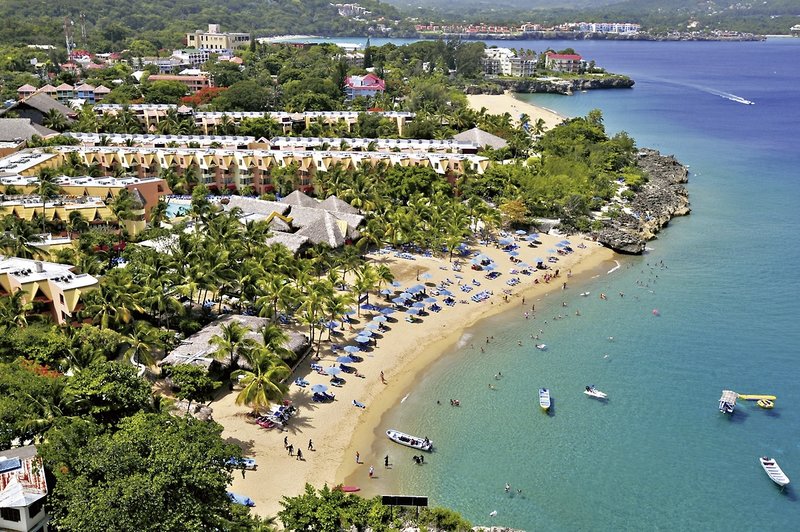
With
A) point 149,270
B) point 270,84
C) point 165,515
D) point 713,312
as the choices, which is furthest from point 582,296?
point 270,84

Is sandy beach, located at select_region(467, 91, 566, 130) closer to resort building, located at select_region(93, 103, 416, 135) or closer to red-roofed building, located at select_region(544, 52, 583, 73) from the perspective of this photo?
resort building, located at select_region(93, 103, 416, 135)

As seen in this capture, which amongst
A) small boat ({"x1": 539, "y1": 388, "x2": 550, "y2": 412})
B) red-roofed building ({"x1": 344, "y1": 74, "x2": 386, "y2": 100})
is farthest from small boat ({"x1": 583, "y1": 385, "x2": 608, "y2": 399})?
red-roofed building ({"x1": 344, "y1": 74, "x2": 386, "y2": 100})

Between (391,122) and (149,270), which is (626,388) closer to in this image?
(149,270)

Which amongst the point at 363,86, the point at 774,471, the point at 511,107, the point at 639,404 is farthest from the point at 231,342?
the point at 511,107

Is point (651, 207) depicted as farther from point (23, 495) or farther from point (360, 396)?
point (23, 495)

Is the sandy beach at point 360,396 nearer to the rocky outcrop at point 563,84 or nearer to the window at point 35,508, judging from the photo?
the window at point 35,508

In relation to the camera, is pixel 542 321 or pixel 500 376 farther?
pixel 542 321
